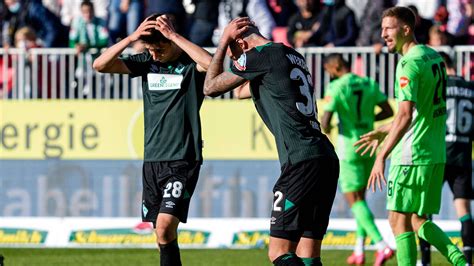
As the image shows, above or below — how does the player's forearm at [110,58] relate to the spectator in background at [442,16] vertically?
below

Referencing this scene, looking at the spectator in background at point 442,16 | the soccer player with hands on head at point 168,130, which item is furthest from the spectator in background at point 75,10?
the soccer player with hands on head at point 168,130

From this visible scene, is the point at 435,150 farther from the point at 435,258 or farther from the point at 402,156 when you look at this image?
the point at 435,258

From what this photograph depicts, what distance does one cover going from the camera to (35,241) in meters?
19.0

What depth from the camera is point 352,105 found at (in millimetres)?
16297

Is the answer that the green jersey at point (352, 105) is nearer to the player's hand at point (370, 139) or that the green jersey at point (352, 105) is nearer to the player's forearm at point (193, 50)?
the player's hand at point (370, 139)

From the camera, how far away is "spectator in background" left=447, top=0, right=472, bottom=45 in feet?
63.7

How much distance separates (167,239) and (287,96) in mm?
2572

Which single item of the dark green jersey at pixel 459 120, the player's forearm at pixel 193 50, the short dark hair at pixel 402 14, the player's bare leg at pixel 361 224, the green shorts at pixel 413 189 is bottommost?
the player's bare leg at pixel 361 224

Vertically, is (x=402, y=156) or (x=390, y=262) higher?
(x=402, y=156)

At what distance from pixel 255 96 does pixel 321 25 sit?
10.1m

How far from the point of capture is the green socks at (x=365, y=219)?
15.8 m

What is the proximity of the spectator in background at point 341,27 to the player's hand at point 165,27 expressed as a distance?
338 inches

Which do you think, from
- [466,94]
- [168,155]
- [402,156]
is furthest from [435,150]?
[466,94]

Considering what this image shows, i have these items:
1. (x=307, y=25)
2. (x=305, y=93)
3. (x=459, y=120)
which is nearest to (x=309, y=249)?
(x=305, y=93)
